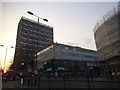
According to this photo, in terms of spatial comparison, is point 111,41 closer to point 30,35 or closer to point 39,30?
point 30,35

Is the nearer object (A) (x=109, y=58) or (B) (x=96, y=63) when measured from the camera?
(A) (x=109, y=58)

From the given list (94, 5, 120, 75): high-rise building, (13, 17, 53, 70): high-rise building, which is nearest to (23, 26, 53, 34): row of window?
(13, 17, 53, 70): high-rise building

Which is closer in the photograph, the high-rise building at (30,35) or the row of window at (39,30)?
the high-rise building at (30,35)

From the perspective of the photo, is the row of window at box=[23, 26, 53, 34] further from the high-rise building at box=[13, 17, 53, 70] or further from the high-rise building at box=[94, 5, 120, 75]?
the high-rise building at box=[94, 5, 120, 75]

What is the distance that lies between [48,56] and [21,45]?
3342cm

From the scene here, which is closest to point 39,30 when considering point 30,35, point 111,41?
point 30,35

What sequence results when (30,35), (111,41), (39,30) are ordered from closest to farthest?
(111,41) < (30,35) < (39,30)

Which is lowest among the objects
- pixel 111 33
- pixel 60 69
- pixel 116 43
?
pixel 60 69

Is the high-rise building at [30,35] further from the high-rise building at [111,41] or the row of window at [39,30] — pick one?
the high-rise building at [111,41]

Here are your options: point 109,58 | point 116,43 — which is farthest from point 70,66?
point 116,43

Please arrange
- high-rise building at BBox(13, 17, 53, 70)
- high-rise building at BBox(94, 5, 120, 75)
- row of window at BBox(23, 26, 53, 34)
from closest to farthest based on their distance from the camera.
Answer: high-rise building at BBox(94, 5, 120, 75) → high-rise building at BBox(13, 17, 53, 70) → row of window at BBox(23, 26, 53, 34)

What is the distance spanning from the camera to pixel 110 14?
33.7 meters

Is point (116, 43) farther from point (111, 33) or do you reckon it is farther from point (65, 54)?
point (65, 54)

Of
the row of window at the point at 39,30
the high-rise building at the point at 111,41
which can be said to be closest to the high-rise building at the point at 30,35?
the row of window at the point at 39,30
